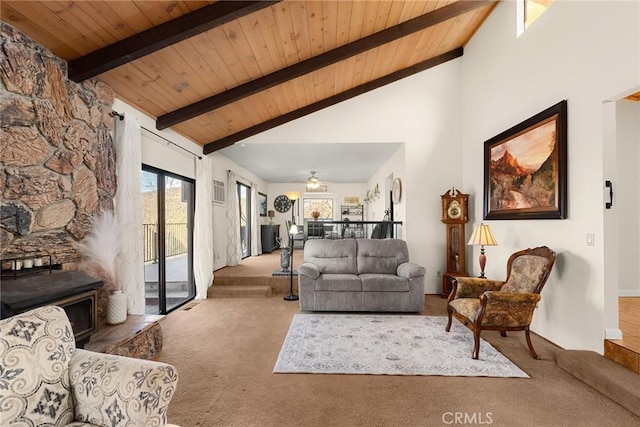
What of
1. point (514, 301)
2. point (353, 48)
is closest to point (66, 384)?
point (514, 301)

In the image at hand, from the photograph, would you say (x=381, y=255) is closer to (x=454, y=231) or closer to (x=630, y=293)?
(x=454, y=231)

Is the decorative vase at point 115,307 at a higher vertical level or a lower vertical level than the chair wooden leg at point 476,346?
higher

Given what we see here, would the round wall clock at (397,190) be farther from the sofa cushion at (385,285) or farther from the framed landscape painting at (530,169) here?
the sofa cushion at (385,285)

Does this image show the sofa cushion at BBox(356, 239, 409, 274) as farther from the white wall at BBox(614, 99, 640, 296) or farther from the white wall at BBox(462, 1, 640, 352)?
the white wall at BBox(614, 99, 640, 296)

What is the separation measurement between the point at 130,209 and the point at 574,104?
4.46 metres

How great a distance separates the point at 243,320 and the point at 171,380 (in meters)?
2.66

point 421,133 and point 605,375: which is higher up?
point 421,133

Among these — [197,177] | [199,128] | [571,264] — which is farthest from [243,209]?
[571,264]

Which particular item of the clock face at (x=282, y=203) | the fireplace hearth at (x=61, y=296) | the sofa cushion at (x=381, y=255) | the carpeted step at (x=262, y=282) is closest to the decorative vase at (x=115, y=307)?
the fireplace hearth at (x=61, y=296)

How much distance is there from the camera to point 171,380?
1218 millimetres

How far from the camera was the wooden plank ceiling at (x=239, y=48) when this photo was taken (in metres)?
2.18

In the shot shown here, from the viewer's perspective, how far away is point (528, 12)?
349cm

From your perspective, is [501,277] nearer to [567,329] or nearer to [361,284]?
[567,329]

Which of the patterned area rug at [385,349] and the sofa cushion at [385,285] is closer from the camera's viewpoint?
the patterned area rug at [385,349]
